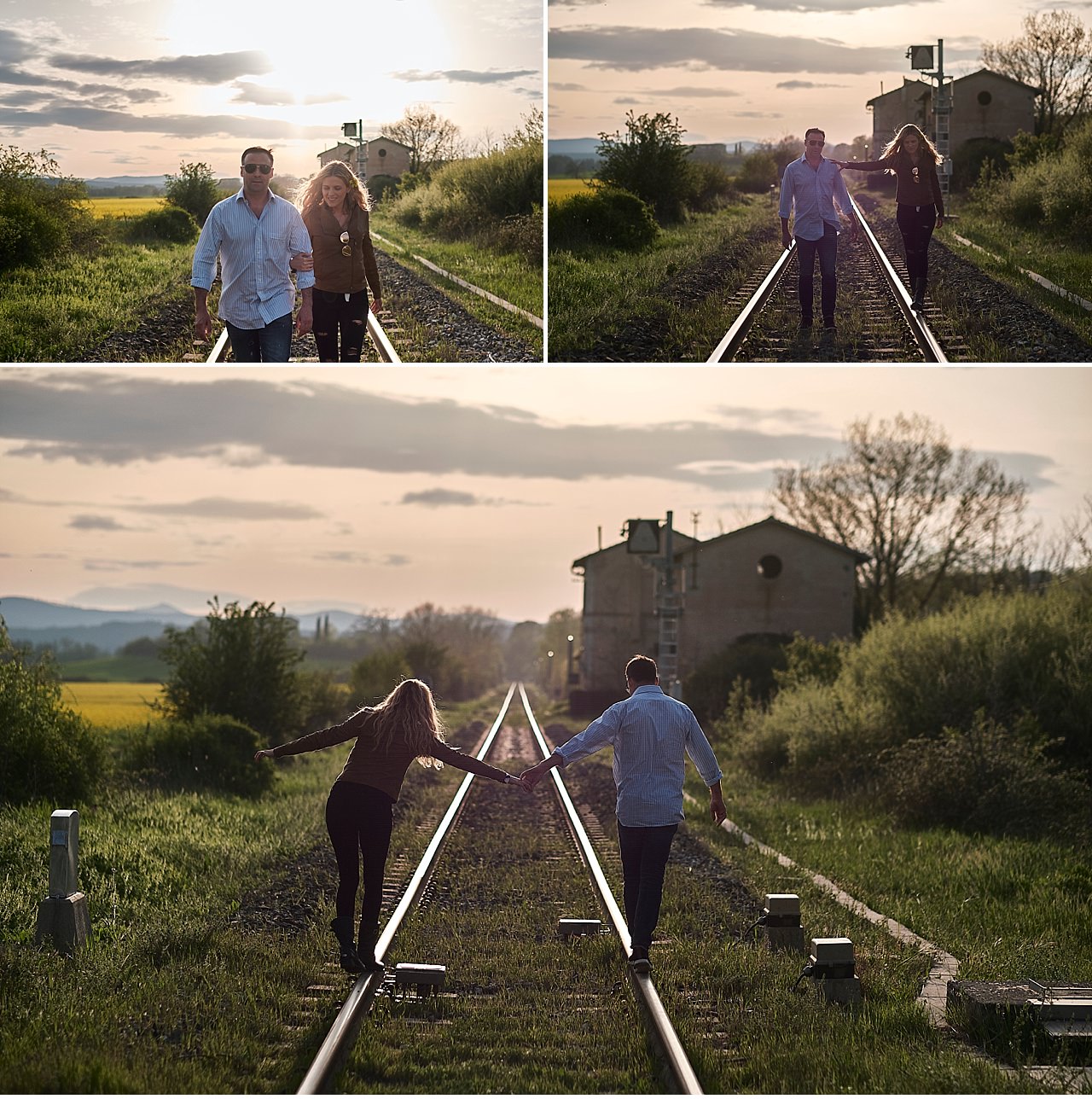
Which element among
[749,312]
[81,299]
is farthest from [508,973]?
[81,299]

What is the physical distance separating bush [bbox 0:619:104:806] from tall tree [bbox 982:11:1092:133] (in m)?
11.3

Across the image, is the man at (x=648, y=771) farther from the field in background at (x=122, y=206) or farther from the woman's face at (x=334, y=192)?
the field in background at (x=122, y=206)

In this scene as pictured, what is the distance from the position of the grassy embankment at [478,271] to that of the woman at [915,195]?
10.7ft

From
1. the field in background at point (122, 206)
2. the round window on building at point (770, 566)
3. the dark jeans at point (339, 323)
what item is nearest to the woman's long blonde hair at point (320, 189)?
the dark jeans at point (339, 323)

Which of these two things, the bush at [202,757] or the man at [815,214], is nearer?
the man at [815,214]

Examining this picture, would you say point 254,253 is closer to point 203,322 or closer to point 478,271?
point 203,322

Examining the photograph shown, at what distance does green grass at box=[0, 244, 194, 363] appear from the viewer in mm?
11555

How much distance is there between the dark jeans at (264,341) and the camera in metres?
10.6

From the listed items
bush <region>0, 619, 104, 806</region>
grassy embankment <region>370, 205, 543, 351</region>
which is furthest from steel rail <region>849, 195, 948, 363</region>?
bush <region>0, 619, 104, 806</region>

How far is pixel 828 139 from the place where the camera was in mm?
11484

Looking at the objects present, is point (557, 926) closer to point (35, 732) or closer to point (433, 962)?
point (433, 962)

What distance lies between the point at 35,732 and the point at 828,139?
9830 mm

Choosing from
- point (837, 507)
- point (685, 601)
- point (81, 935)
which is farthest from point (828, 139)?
point (837, 507)

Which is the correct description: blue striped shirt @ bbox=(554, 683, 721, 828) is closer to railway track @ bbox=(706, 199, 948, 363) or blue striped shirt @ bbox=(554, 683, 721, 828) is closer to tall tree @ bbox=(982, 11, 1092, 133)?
railway track @ bbox=(706, 199, 948, 363)
